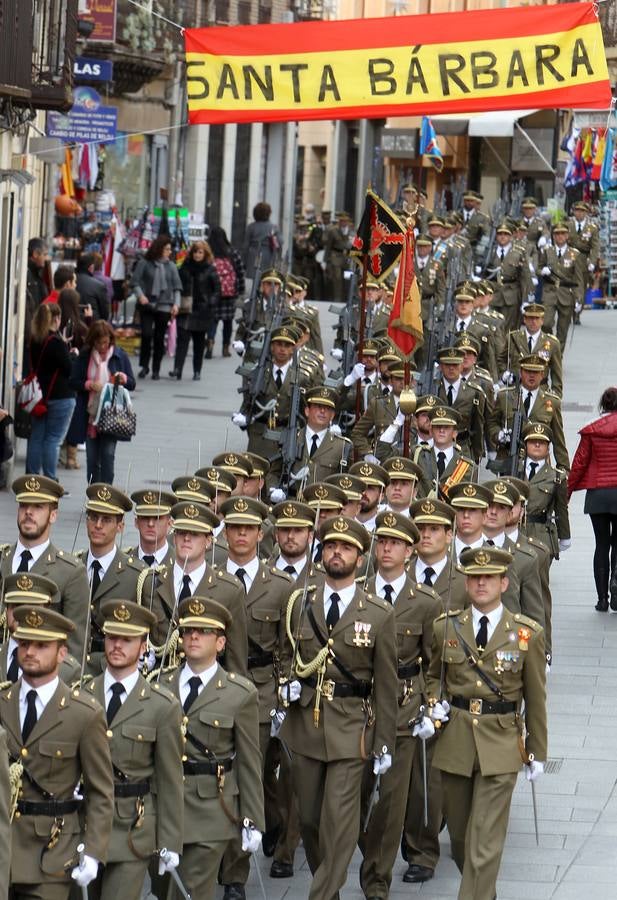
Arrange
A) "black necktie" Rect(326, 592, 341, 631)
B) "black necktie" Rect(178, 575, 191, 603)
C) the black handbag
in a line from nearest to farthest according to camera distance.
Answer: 1. "black necktie" Rect(326, 592, 341, 631)
2. "black necktie" Rect(178, 575, 191, 603)
3. the black handbag

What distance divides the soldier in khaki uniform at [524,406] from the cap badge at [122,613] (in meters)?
8.67

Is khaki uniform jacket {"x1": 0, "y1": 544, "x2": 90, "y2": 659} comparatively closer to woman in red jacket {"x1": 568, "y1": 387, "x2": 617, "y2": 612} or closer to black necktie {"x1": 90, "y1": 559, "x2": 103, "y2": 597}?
black necktie {"x1": 90, "y1": 559, "x2": 103, "y2": 597}

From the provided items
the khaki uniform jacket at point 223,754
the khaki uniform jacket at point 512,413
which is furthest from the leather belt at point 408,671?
the khaki uniform jacket at point 512,413

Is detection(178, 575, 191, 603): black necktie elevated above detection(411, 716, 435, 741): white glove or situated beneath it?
elevated above

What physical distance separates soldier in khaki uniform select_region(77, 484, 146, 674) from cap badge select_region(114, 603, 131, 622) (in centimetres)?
221

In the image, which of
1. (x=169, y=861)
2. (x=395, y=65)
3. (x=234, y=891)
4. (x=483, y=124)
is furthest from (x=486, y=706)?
(x=483, y=124)

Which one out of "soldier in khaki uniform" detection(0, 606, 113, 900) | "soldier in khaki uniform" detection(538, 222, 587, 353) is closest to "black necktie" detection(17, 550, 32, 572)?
"soldier in khaki uniform" detection(0, 606, 113, 900)

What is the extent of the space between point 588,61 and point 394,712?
7.25 meters

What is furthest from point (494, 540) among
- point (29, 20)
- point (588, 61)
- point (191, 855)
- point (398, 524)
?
point (29, 20)

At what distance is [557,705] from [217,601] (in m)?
4.06

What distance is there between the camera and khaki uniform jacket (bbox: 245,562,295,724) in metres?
11.5

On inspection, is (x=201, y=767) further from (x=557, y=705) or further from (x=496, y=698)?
(x=557, y=705)

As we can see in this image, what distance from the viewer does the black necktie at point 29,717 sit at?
912cm

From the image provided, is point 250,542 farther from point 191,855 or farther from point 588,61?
point 588,61
